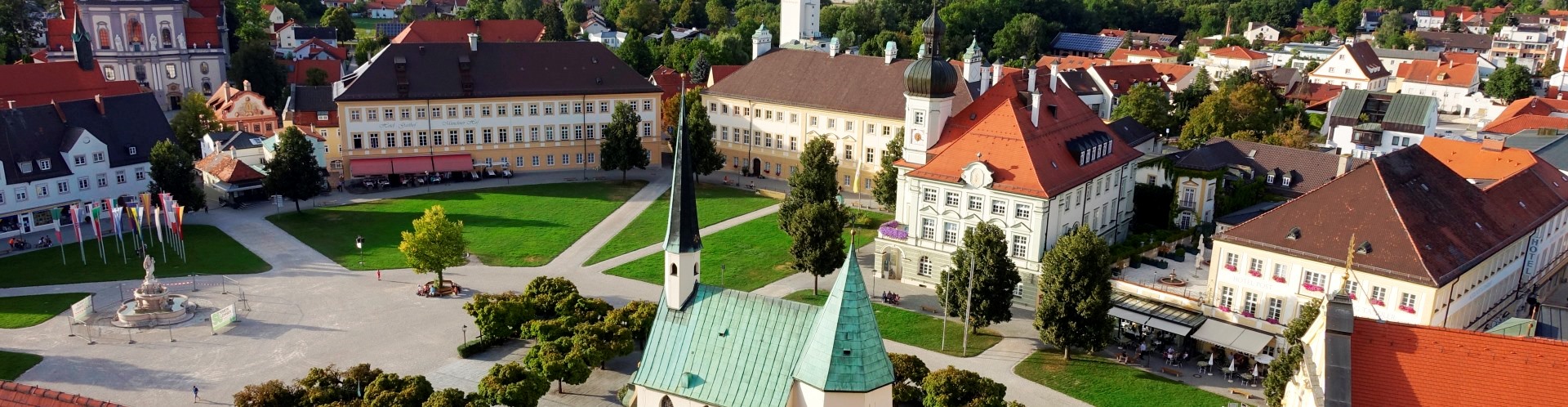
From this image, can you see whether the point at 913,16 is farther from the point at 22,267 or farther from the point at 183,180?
the point at 22,267

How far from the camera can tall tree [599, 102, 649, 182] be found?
71.6m

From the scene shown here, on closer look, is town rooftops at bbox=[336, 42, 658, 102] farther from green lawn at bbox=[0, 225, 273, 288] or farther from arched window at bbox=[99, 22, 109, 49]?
arched window at bbox=[99, 22, 109, 49]

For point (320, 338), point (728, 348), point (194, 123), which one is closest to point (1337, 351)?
point (728, 348)

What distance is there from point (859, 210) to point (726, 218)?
771 centimetres

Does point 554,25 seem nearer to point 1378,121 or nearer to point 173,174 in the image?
point 173,174

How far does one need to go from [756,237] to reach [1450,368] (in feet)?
133

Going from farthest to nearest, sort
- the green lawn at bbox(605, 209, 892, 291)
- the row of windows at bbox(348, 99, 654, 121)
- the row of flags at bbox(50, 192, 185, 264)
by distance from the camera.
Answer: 1. the row of windows at bbox(348, 99, 654, 121)
2. the row of flags at bbox(50, 192, 185, 264)
3. the green lawn at bbox(605, 209, 892, 291)

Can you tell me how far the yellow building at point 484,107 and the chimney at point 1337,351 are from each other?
58.3 meters

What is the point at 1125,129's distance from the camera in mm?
72000

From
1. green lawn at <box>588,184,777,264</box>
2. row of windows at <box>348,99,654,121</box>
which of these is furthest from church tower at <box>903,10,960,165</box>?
row of windows at <box>348,99,654,121</box>

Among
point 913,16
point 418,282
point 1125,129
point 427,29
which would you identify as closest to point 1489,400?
point 418,282

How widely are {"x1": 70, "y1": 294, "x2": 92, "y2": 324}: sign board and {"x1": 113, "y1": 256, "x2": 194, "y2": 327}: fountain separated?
1.02 m

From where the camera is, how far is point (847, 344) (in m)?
29.2

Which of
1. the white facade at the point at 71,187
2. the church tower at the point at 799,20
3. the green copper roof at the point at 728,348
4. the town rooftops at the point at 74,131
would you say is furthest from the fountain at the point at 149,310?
the church tower at the point at 799,20
